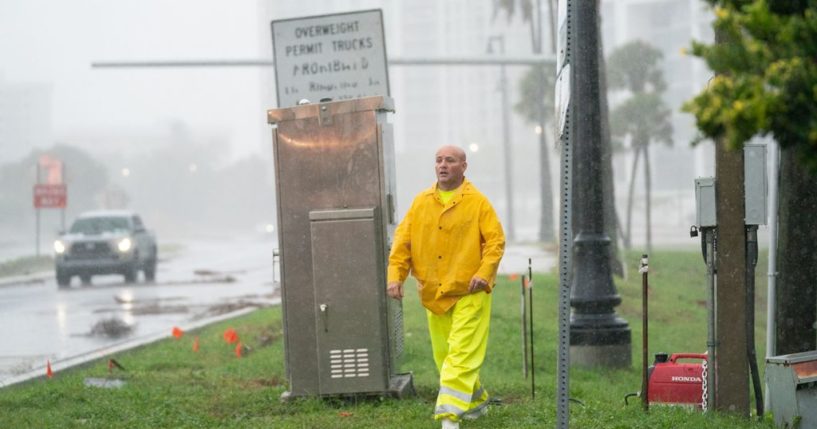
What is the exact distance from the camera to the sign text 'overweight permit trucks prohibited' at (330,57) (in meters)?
11.7

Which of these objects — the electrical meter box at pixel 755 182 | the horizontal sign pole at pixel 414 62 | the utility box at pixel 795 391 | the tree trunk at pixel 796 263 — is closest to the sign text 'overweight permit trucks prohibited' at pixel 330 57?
the tree trunk at pixel 796 263

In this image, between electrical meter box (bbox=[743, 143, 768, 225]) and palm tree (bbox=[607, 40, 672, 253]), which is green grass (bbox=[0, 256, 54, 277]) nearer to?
palm tree (bbox=[607, 40, 672, 253])

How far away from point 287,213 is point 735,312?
303cm

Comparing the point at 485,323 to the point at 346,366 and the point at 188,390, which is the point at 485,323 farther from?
the point at 188,390

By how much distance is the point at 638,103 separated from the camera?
44.2 metres

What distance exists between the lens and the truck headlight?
30.0 m

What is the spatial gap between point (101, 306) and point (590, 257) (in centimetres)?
1200

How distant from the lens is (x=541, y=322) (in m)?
16.0

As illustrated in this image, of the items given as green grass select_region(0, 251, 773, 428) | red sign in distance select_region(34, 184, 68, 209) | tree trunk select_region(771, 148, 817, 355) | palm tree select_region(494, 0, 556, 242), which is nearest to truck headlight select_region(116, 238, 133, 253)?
red sign in distance select_region(34, 184, 68, 209)

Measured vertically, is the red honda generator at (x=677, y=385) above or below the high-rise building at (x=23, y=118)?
below

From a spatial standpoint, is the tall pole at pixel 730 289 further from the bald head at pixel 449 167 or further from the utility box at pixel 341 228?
the utility box at pixel 341 228

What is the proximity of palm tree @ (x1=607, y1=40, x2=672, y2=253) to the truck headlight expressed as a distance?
18.0m

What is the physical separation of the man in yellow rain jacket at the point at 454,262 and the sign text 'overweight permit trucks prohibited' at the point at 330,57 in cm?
401

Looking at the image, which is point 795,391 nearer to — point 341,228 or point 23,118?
point 341,228
